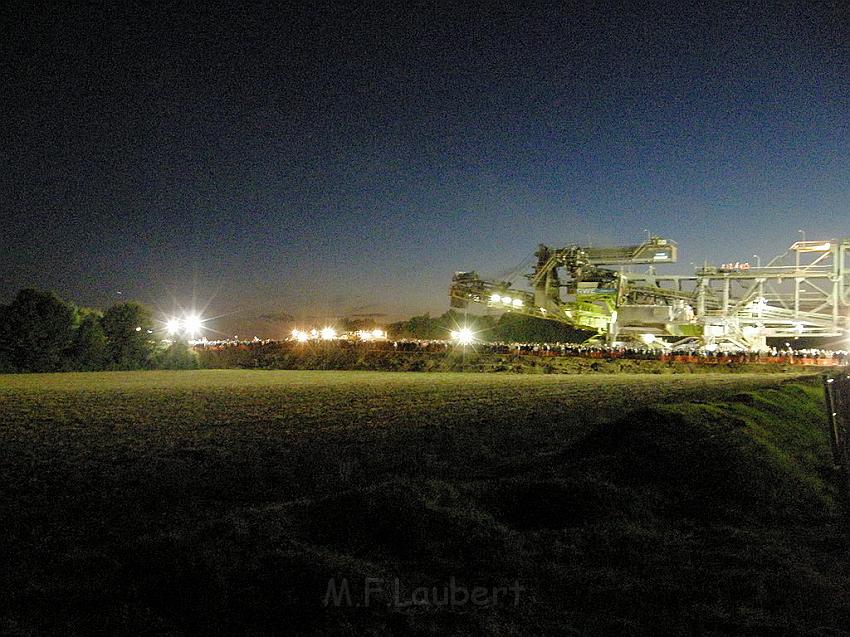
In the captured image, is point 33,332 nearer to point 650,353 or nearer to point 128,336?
point 128,336

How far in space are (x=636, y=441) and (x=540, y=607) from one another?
528 centimetres

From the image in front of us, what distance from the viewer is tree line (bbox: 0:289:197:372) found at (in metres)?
42.3

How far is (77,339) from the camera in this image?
149ft

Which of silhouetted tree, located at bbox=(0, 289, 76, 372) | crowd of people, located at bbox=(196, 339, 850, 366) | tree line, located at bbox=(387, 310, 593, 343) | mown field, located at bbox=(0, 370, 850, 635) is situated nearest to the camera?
mown field, located at bbox=(0, 370, 850, 635)

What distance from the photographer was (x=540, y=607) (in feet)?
13.8

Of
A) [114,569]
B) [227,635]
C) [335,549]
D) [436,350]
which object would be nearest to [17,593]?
[114,569]

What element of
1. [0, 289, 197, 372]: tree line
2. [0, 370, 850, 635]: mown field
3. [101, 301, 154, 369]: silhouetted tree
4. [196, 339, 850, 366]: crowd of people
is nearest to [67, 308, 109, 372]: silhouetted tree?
[0, 289, 197, 372]: tree line

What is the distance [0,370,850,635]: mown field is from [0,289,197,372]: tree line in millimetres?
37028

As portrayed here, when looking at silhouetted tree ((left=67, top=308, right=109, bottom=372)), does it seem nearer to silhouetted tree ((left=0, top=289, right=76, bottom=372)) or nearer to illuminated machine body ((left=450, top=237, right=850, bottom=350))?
silhouetted tree ((left=0, top=289, right=76, bottom=372))

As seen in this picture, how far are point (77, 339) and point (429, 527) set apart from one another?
49126mm

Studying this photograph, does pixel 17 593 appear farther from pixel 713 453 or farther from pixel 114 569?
pixel 713 453

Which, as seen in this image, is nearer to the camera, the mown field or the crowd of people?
the mown field

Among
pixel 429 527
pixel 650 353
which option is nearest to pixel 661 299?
pixel 650 353

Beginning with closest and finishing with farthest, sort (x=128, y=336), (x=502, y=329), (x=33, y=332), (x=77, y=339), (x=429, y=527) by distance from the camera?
(x=429, y=527) → (x=33, y=332) → (x=77, y=339) → (x=128, y=336) → (x=502, y=329)
